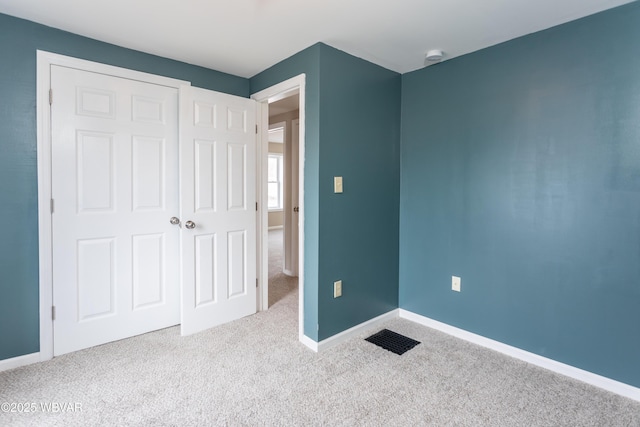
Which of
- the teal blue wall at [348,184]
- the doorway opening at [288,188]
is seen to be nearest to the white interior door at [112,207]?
the teal blue wall at [348,184]

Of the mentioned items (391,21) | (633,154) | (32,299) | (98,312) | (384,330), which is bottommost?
(384,330)

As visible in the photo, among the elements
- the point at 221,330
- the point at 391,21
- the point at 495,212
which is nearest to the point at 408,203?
the point at 495,212

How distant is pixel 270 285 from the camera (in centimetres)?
407

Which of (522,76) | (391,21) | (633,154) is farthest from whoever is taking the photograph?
(522,76)

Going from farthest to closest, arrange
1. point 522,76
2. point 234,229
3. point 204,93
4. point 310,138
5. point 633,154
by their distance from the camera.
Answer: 1. point 234,229
2. point 204,93
3. point 310,138
4. point 522,76
5. point 633,154

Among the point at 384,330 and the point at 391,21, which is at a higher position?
the point at 391,21

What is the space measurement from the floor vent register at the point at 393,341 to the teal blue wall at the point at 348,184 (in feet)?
0.61

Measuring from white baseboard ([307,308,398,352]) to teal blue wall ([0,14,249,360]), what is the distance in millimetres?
1982

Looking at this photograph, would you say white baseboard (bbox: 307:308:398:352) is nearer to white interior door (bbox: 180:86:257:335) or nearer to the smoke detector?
white interior door (bbox: 180:86:257:335)

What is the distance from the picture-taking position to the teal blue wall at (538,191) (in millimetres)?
1921

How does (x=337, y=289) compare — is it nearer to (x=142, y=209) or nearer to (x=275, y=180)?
(x=142, y=209)

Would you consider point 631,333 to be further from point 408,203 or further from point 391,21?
point 391,21

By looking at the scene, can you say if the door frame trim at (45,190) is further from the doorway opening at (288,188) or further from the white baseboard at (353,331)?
the doorway opening at (288,188)

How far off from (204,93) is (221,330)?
1.98 m
